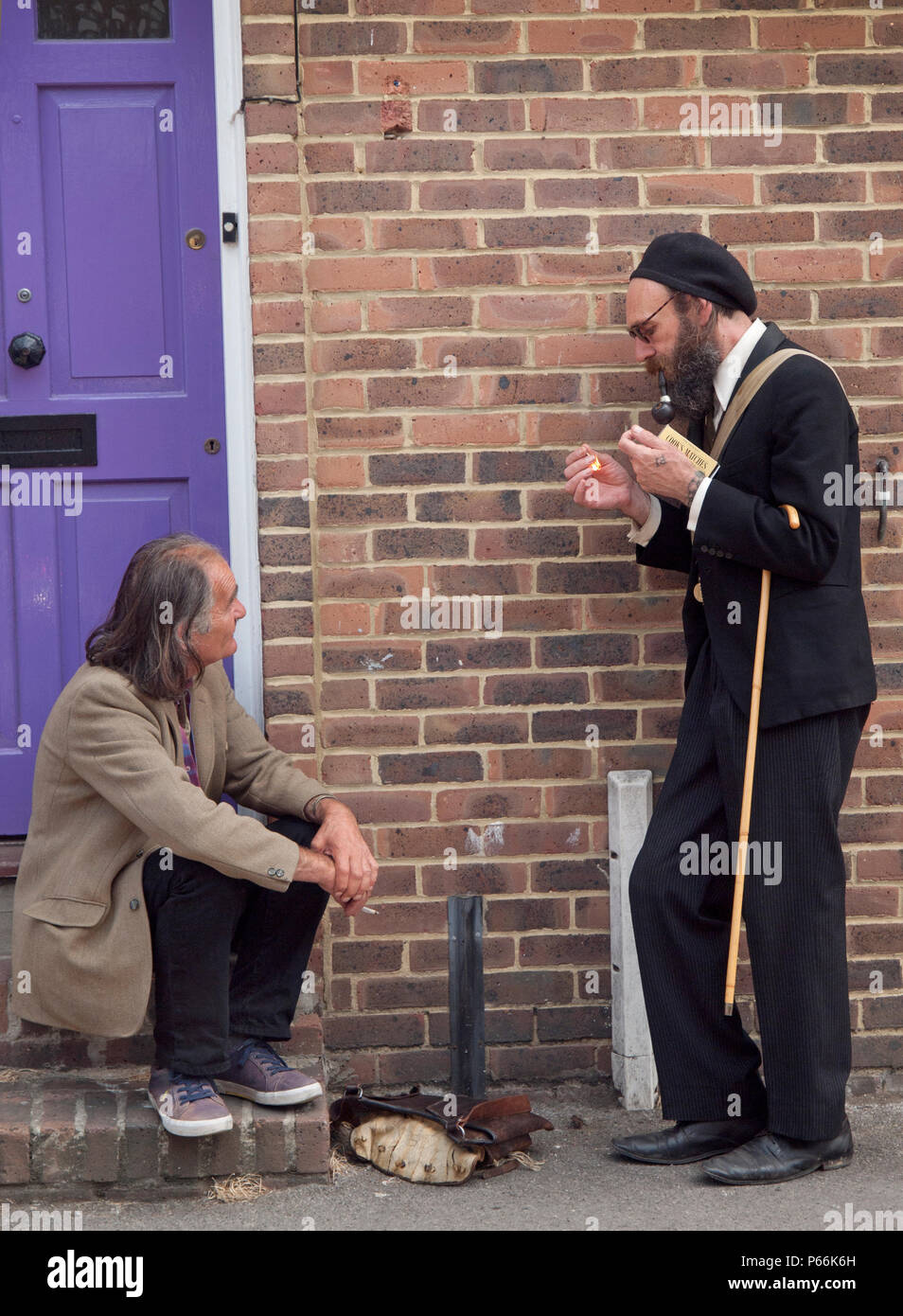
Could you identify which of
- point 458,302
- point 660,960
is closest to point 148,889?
point 660,960

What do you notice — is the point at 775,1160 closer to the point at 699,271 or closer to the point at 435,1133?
the point at 435,1133

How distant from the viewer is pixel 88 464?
404 cm

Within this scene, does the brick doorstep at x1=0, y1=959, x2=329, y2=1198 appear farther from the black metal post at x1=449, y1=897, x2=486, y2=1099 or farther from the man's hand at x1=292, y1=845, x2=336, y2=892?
the man's hand at x1=292, y1=845, x2=336, y2=892

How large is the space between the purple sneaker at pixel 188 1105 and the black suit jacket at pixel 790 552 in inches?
59.1

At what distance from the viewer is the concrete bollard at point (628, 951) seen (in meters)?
3.93

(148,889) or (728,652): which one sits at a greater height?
(728,652)

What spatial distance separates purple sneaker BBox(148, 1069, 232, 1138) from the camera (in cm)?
333

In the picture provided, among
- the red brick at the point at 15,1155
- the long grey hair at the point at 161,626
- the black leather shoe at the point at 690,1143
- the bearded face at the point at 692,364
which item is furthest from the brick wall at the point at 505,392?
the red brick at the point at 15,1155

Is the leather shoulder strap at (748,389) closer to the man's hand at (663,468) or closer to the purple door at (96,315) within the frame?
the man's hand at (663,468)

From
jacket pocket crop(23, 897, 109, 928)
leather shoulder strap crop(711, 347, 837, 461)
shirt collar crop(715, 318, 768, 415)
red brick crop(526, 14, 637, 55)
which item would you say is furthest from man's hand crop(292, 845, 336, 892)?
red brick crop(526, 14, 637, 55)

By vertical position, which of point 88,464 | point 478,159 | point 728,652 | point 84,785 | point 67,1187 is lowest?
point 67,1187

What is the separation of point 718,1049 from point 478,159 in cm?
233

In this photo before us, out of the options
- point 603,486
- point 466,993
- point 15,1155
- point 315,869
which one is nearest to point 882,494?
point 603,486

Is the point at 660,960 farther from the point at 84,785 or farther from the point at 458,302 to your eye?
the point at 458,302
